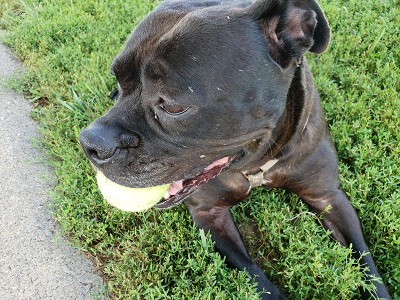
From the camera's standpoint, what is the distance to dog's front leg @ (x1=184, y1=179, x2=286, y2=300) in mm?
2738

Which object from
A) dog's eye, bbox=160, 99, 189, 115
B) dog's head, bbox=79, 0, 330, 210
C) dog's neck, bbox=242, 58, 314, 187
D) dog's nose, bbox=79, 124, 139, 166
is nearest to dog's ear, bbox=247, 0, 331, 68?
dog's head, bbox=79, 0, 330, 210

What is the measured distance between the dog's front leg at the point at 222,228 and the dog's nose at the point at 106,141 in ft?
2.46

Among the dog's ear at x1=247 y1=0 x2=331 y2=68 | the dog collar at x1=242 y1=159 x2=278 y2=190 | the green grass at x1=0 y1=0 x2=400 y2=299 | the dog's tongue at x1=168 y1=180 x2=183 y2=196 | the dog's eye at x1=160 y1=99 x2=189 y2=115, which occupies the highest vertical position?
the dog's ear at x1=247 y1=0 x2=331 y2=68

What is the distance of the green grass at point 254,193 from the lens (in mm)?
2725

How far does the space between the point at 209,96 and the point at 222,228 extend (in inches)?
43.9

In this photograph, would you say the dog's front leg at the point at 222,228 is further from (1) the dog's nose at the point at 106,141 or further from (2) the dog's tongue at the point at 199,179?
(1) the dog's nose at the point at 106,141

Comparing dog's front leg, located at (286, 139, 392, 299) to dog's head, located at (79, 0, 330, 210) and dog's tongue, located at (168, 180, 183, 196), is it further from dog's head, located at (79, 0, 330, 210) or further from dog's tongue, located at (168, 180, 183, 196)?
dog's tongue, located at (168, 180, 183, 196)

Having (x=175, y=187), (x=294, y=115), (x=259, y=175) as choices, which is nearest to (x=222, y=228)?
(x=259, y=175)

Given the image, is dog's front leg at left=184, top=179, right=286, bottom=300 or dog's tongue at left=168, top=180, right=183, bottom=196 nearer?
dog's tongue at left=168, top=180, right=183, bottom=196

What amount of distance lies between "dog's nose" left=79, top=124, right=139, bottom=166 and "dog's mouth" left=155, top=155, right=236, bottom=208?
404 millimetres

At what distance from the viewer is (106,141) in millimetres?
2281

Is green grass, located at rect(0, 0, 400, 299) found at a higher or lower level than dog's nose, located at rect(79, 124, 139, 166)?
lower

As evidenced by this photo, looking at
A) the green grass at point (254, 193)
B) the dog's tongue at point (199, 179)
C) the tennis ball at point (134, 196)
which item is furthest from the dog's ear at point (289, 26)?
the green grass at point (254, 193)

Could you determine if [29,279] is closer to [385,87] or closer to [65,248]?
[65,248]
